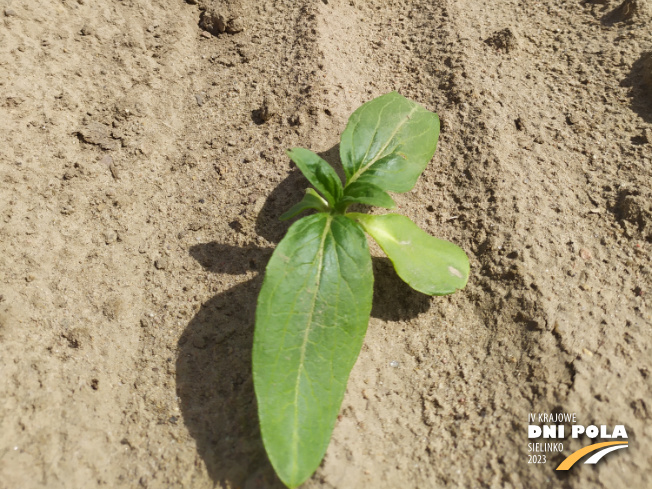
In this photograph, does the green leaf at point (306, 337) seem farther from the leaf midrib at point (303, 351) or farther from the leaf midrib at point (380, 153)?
the leaf midrib at point (380, 153)

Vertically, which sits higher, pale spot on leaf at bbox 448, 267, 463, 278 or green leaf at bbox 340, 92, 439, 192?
green leaf at bbox 340, 92, 439, 192

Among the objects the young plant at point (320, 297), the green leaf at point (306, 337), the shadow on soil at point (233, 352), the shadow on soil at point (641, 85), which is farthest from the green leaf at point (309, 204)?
the shadow on soil at point (641, 85)

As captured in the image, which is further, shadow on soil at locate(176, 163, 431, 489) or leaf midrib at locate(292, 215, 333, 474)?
shadow on soil at locate(176, 163, 431, 489)

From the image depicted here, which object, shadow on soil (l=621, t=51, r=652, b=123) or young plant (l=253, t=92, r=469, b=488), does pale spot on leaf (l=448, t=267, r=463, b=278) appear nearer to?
young plant (l=253, t=92, r=469, b=488)

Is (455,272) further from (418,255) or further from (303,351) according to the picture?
(303,351)

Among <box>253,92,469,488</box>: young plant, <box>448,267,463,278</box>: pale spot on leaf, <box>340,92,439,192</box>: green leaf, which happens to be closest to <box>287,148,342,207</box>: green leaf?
<box>253,92,469,488</box>: young plant

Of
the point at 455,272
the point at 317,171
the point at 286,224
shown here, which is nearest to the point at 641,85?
the point at 455,272

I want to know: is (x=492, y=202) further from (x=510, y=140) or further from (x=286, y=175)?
Answer: (x=286, y=175)
